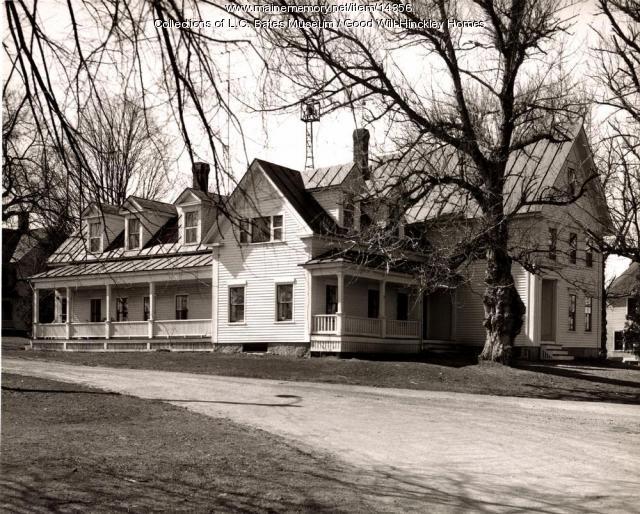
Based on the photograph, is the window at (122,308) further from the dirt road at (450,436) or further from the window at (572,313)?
the window at (572,313)

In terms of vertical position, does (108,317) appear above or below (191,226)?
below

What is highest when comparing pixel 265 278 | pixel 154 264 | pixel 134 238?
pixel 134 238

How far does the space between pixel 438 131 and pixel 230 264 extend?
1338 cm

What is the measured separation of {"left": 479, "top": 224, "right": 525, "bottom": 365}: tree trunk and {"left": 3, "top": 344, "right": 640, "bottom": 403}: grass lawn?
2.47 feet

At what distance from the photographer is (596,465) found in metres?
9.51

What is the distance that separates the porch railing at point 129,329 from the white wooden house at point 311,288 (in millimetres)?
62

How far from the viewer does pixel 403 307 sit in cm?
3447

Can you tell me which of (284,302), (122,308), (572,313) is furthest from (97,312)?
(572,313)

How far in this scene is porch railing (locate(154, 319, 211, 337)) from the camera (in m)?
34.0

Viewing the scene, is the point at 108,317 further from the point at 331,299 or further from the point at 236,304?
the point at 331,299

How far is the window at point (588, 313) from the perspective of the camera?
3697cm

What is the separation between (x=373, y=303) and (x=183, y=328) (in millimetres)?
8480

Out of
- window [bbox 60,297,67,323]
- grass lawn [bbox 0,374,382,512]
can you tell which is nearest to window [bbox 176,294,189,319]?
window [bbox 60,297,67,323]

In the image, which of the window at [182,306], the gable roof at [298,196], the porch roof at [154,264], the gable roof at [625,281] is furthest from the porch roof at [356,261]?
the gable roof at [625,281]
